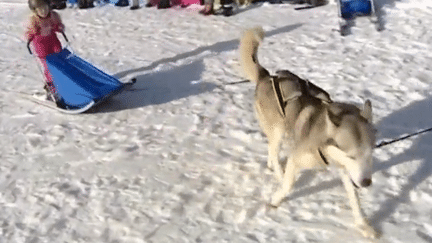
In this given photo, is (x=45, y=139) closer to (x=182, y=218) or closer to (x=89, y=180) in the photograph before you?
(x=89, y=180)

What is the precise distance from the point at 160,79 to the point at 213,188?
2302 millimetres

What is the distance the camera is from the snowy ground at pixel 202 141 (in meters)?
3.37

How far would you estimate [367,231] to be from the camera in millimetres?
3109

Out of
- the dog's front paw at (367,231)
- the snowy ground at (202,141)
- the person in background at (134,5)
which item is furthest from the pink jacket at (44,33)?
the dog's front paw at (367,231)

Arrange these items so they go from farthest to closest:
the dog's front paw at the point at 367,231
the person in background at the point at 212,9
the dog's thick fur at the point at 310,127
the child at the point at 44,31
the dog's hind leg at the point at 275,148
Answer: the person in background at the point at 212,9 → the child at the point at 44,31 → the dog's hind leg at the point at 275,148 → the dog's front paw at the point at 367,231 → the dog's thick fur at the point at 310,127

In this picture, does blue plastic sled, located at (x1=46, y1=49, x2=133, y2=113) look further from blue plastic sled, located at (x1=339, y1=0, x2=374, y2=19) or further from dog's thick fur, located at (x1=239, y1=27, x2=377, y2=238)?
blue plastic sled, located at (x1=339, y1=0, x2=374, y2=19)

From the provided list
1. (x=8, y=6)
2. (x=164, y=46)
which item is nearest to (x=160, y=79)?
(x=164, y=46)

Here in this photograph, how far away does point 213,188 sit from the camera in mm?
3713

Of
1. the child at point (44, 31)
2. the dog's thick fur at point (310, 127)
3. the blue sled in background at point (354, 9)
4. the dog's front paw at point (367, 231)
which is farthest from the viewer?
the blue sled in background at point (354, 9)

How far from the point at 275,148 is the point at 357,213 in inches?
27.9

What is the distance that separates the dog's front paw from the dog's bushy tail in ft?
3.74

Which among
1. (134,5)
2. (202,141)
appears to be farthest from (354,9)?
(202,141)

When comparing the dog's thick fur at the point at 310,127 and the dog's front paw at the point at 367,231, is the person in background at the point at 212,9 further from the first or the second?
the dog's front paw at the point at 367,231

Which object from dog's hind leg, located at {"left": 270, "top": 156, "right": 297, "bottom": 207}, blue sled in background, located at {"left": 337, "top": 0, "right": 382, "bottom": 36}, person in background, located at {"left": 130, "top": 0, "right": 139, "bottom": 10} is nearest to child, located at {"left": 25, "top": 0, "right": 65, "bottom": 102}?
dog's hind leg, located at {"left": 270, "top": 156, "right": 297, "bottom": 207}
